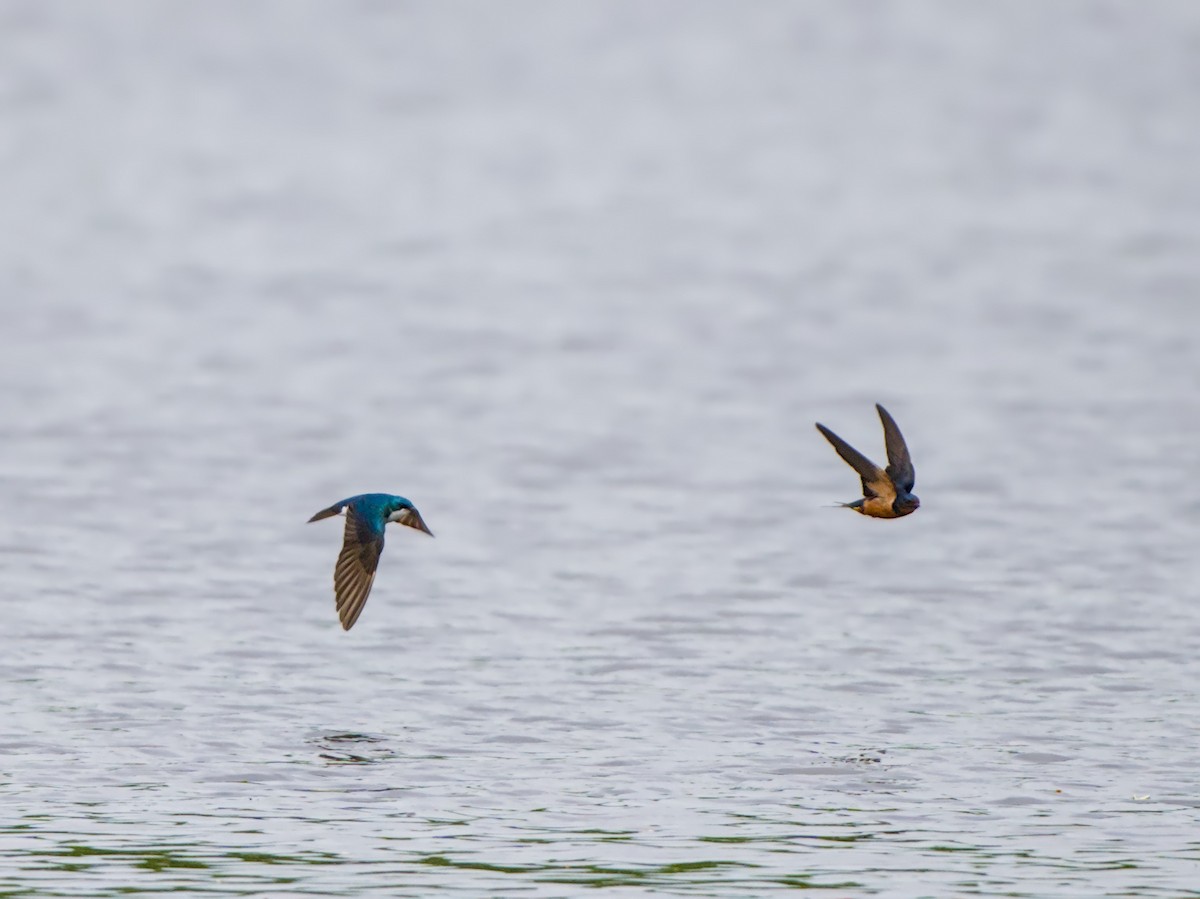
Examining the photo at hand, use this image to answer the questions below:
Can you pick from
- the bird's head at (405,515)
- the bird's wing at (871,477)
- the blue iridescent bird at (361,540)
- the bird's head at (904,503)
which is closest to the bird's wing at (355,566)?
the blue iridescent bird at (361,540)

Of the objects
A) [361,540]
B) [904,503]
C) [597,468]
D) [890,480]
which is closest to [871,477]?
[890,480]

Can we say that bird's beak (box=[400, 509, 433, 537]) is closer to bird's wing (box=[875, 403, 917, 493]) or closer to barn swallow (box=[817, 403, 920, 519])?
barn swallow (box=[817, 403, 920, 519])

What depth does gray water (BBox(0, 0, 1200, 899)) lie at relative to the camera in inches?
423

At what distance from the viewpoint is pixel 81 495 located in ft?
62.7

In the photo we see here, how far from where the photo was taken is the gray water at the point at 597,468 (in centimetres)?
1075

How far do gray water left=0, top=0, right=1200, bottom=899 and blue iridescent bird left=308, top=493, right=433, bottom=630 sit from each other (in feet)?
2.34

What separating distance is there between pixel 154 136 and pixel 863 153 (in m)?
12.6

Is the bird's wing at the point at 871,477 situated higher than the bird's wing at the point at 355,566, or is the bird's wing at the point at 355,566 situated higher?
the bird's wing at the point at 871,477

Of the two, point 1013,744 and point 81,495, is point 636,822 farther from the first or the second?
point 81,495

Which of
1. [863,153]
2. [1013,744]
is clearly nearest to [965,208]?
[863,153]

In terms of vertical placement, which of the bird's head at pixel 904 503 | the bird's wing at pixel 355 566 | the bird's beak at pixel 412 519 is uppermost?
the bird's head at pixel 904 503

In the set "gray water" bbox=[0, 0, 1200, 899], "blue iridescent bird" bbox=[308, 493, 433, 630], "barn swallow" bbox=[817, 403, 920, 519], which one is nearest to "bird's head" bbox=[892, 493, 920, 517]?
"barn swallow" bbox=[817, 403, 920, 519]

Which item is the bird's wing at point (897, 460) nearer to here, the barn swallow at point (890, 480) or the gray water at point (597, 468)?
the barn swallow at point (890, 480)

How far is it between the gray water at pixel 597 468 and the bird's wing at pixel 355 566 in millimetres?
674
